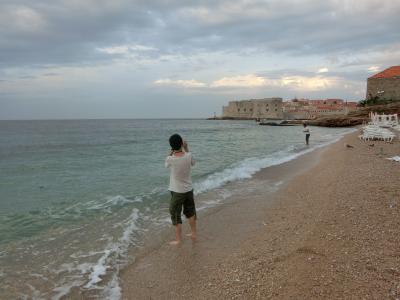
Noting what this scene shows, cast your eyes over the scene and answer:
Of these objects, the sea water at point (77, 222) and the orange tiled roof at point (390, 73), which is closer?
the sea water at point (77, 222)

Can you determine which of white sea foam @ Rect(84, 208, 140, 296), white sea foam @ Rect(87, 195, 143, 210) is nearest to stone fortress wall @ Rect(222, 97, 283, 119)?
white sea foam @ Rect(87, 195, 143, 210)

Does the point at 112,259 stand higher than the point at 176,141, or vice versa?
the point at 176,141

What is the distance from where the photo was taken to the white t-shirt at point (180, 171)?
510cm

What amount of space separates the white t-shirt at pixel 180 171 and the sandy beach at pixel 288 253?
0.98 m

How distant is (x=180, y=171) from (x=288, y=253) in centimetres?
196

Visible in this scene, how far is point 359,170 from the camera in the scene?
415 inches

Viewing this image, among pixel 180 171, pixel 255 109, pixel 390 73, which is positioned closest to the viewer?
pixel 180 171

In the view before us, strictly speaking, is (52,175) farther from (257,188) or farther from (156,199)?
(257,188)

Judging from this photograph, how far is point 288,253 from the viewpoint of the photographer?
4.38 metres

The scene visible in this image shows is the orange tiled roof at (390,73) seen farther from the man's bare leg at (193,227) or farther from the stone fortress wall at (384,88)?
the man's bare leg at (193,227)

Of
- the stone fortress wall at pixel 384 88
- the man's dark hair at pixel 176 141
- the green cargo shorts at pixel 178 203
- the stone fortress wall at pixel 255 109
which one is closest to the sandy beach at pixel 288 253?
the green cargo shorts at pixel 178 203

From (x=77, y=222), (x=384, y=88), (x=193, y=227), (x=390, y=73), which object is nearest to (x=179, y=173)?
(x=193, y=227)

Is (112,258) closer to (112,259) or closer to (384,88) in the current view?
(112,259)

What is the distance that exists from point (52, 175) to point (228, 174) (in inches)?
297
